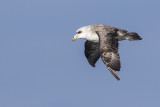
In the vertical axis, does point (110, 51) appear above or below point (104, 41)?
below

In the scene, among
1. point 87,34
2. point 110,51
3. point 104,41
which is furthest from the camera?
point 87,34

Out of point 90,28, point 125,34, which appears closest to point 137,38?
point 125,34

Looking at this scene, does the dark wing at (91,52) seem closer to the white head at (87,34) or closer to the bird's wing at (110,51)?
the white head at (87,34)

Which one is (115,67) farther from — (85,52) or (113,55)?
(85,52)

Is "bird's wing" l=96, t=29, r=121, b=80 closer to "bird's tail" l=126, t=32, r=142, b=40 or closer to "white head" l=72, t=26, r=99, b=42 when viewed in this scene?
"white head" l=72, t=26, r=99, b=42

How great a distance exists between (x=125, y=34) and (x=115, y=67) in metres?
4.53

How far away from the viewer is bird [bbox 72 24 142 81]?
31.3 metres

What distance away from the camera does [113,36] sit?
33.3 m

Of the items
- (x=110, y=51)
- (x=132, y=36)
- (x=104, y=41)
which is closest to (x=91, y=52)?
(x=132, y=36)

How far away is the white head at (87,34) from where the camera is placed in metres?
34.2

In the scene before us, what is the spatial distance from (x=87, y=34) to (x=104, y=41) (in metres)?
2.17

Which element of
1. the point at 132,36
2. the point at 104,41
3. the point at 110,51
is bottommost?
the point at 110,51

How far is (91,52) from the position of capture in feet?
122

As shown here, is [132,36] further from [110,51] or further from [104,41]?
[110,51]
